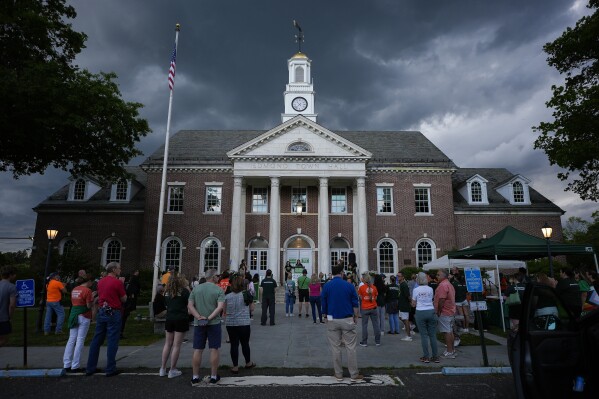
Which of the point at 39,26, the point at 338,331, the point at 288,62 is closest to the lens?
the point at 338,331

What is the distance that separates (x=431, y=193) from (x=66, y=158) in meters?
24.1

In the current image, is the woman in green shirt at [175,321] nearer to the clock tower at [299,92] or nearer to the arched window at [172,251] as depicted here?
the arched window at [172,251]

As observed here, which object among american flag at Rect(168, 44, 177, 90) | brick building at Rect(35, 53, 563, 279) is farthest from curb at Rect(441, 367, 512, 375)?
brick building at Rect(35, 53, 563, 279)

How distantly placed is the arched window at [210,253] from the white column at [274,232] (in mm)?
4397

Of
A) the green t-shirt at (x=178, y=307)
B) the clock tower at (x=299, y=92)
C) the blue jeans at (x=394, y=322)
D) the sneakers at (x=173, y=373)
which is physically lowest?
the sneakers at (x=173, y=373)

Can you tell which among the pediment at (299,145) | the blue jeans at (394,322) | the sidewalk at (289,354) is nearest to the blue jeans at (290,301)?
the sidewalk at (289,354)

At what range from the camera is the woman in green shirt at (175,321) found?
7.18m

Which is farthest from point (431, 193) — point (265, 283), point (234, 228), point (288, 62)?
point (265, 283)

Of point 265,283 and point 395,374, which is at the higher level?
point 265,283

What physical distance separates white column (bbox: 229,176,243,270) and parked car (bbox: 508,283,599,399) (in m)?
23.1

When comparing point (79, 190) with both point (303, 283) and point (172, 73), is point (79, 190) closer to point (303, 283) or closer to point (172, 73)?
point (172, 73)

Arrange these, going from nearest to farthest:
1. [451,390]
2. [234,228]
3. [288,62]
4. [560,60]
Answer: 1. [451,390]
2. [560,60]
3. [234,228]
4. [288,62]

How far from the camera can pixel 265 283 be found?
13734mm

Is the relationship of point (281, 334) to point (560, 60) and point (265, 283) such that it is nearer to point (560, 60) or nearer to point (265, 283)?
point (265, 283)
